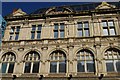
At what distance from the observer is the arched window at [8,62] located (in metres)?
16.3

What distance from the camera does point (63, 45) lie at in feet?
54.5

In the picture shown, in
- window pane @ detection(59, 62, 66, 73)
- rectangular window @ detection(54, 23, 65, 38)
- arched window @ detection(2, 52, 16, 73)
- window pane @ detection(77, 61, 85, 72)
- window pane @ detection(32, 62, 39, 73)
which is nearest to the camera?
window pane @ detection(77, 61, 85, 72)

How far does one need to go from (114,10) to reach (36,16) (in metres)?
7.73

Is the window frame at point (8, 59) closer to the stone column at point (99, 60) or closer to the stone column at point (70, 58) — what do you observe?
the stone column at point (70, 58)

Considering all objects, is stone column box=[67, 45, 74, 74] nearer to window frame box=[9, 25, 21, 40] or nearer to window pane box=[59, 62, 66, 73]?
window pane box=[59, 62, 66, 73]

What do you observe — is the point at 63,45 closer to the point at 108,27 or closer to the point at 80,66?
the point at 80,66

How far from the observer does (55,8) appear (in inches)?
776

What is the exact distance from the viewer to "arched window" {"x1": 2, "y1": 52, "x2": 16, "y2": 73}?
53.6ft

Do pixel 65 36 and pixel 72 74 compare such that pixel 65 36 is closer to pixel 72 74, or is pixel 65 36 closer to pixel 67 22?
pixel 67 22

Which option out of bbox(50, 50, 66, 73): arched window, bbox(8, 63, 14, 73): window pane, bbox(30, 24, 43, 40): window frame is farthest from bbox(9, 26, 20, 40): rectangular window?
bbox(50, 50, 66, 73): arched window

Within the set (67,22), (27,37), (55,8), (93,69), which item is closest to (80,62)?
(93,69)

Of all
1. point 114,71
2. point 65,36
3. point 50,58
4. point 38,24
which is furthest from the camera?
point 38,24

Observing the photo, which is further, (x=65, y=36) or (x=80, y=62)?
(x=65, y=36)

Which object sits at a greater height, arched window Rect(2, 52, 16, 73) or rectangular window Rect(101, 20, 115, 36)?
rectangular window Rect(101, 20, 115, 36)
